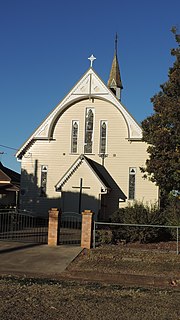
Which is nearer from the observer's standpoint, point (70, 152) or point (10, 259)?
point (10, 259)

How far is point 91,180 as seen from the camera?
1057 inches

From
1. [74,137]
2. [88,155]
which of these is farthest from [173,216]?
[74,137]

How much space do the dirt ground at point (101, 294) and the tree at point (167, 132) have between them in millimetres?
6604

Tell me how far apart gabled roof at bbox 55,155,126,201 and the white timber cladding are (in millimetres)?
230

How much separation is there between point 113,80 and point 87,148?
11.8 meters

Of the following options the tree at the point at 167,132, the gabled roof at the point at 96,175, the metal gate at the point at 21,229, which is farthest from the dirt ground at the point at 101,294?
the gabled roof at the point at 96,175

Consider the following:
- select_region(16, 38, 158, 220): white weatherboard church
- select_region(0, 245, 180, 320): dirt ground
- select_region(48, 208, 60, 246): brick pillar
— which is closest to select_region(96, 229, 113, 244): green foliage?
select_region(48, 208, 60, 246): brick pillar

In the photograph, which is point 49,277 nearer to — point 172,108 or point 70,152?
point 172,108

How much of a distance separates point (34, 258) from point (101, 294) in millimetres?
6035

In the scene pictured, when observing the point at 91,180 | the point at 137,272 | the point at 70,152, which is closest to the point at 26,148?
the point at 70,152

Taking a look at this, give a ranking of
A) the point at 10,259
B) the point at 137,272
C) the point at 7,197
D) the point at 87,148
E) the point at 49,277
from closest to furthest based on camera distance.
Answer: the point at 49,277 → the point at 137,272 → the point at 10,259 → the point at 87,148 → the point at 7,197

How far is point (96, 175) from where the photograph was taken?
2659 centimetres

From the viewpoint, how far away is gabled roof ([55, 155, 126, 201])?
26.8 m

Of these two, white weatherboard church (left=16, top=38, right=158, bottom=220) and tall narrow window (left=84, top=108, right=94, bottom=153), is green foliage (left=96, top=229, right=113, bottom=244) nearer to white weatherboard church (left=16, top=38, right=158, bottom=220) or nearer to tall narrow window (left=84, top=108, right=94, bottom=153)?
white weatherboard church (left=16, top=38, right=158, bottom=220)
